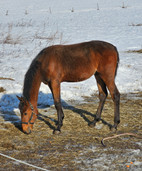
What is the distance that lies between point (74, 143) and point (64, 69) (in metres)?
1.51

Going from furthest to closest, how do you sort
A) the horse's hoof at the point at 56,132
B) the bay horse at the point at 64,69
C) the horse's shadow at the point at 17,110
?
1. the horse's shadow at the point at 17,110
2. the horse's hoof at the point at 56,132
3. the bay horse at the point at 64,69

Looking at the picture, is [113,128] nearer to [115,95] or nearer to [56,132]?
[115,95]

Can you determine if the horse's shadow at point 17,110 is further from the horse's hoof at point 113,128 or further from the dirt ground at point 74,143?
the horse's hoof at point 113,128

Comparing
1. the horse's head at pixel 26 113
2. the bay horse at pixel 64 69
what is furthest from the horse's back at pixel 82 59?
the horse's head at pixel 26 113

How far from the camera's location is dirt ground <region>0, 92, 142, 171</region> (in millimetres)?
4246

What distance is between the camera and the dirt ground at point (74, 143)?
4246 mm

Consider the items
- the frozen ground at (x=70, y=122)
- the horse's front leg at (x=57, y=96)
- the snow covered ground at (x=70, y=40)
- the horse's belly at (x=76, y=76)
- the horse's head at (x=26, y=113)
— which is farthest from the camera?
the snow covered ground at (x=70, y=40)

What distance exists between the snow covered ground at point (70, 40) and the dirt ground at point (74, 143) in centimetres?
138

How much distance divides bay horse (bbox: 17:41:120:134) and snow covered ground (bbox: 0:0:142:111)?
6.83 feet

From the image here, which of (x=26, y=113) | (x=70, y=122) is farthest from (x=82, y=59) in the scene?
(x=26, y=113)

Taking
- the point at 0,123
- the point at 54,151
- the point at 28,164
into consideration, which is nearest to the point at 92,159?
the point at 54,151

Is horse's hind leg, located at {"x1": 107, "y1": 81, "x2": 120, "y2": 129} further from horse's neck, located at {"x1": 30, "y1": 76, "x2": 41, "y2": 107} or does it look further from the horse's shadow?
horse's neck, located at {"x1": 30, "y1": 76, "x2": 41, "y2": 107}

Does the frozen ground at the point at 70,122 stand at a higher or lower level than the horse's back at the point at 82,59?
lower

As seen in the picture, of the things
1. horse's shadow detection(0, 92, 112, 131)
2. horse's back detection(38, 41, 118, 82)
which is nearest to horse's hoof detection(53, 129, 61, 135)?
horse's shadow detection(0, 92, 112, 131)
